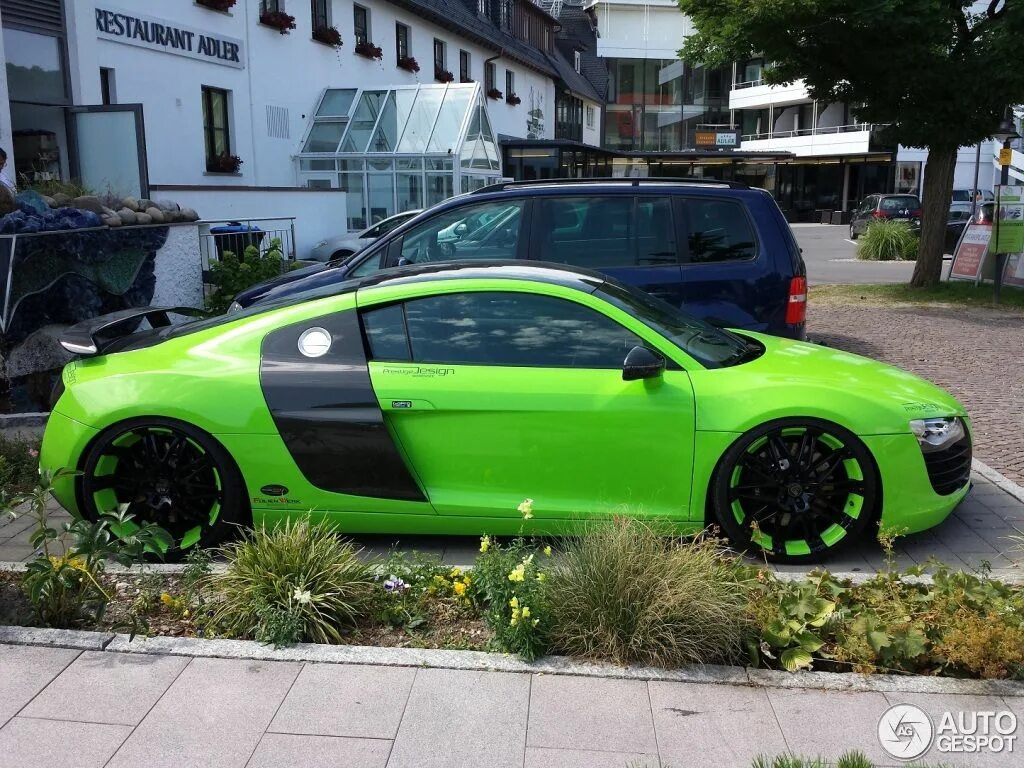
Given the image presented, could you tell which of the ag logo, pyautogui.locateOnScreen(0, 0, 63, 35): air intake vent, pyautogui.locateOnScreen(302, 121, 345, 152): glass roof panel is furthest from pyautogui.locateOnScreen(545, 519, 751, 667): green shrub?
pyautogui.locateOnScreen(302, 121, 345, 152): glass roof panel

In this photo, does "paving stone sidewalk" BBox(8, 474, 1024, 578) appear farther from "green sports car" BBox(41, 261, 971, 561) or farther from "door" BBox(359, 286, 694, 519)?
"door" BBox(359, 286, 694, 519)

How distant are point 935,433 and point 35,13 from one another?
13391mm

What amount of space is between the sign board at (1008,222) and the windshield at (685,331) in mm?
11638

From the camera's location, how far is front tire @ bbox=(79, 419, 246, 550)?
→ 190 inches

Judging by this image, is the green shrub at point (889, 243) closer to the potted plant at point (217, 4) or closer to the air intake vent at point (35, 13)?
the potted plant at point (217, 4)

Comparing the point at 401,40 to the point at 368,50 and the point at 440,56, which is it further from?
the point at 440,56

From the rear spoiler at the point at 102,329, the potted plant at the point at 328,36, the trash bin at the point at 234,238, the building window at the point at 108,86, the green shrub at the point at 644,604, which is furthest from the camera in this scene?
the potted plant at the point at 328,36

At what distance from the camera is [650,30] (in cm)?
6700

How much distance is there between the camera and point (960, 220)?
32031 mm

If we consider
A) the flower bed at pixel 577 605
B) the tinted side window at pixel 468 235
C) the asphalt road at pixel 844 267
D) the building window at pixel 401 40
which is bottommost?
the asphalt road at pixel 844 267

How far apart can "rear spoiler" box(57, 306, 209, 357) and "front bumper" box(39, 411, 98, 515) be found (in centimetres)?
37

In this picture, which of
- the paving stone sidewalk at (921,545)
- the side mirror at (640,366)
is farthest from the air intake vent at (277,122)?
the side mirror at (640,366)

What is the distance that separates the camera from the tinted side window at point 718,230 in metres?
7.41

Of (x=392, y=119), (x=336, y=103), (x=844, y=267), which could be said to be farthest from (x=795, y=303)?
(x=844, y=267)
